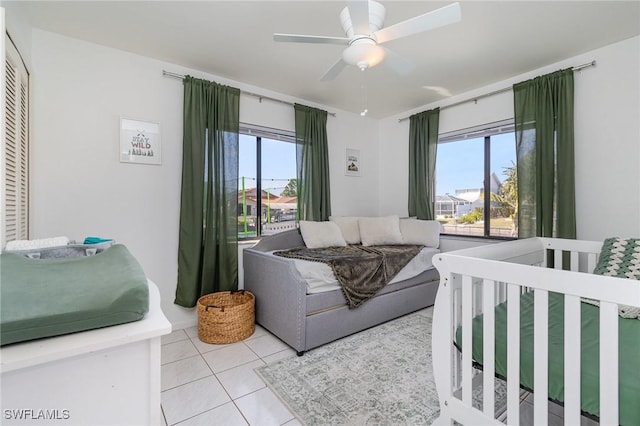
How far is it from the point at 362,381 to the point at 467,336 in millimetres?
882

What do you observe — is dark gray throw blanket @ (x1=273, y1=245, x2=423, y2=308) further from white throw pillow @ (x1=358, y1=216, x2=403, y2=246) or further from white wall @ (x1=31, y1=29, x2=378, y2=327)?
white wall @ (x1=31, y1=29, x2=378, y2=327)

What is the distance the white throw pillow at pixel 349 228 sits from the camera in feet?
11.2

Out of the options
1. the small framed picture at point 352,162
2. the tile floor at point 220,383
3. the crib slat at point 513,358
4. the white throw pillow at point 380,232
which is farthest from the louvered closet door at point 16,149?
the small framed picture at point 352,162

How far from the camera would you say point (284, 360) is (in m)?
2.12

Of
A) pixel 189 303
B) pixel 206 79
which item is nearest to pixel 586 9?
pixel 206 79

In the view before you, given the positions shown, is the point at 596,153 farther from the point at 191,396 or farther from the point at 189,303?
the point at 189,303

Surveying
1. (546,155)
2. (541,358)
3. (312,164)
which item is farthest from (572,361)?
(312,164)

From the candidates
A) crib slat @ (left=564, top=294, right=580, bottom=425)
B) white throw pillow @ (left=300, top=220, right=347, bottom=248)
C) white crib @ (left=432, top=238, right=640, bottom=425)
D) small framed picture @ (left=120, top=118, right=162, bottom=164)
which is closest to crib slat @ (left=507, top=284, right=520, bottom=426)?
white crib @ (left=432, top=238, right=640, bottom=425)

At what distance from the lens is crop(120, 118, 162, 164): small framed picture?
243cm

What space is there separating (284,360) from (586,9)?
3173 mm

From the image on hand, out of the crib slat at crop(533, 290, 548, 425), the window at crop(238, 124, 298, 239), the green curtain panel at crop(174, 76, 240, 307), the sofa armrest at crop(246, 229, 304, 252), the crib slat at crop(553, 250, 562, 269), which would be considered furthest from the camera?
the window at crop(238, 124, 298, 239)

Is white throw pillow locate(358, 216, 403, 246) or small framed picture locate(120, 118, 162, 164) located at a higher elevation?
small framed picture locate(120, 118, 162, 164)

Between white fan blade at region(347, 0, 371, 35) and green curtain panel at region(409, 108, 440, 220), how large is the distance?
7.44 feet

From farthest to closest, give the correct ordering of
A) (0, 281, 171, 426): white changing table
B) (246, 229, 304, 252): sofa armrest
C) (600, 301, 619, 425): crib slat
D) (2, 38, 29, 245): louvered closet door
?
(246, 229, 304, 252): sofa armrest < (2, 38, 29, 245): louvered closet door < (600, 301, 619, 425): crib slat < (0, 281, 171, 426): white changing table
